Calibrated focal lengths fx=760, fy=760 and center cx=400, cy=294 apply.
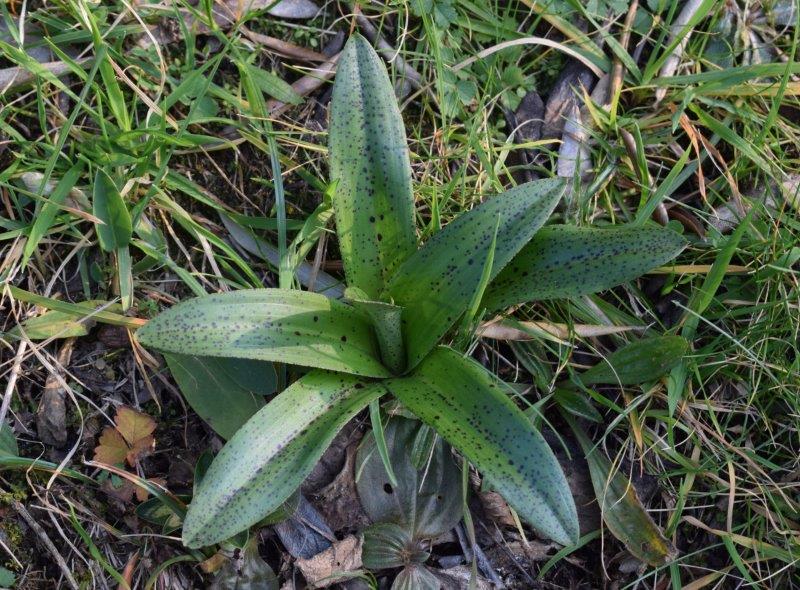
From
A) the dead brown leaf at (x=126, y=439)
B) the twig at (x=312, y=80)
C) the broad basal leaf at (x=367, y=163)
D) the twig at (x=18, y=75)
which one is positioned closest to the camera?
the broad basal leaf at (x=367, y=163)

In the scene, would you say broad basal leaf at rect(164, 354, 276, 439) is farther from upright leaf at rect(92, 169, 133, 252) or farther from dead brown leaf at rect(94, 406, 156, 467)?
upright leaf at rect(92, 169, 133, 252)

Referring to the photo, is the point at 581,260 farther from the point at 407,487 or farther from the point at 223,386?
the point at 223,386

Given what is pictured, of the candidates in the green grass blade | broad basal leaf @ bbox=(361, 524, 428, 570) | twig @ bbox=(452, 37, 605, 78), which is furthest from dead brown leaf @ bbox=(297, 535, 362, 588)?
twig @ bbox=(452, 37, 605, 78)

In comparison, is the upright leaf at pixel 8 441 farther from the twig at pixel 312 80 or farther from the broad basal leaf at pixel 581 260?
the broad basal leaf at pixel 581 260

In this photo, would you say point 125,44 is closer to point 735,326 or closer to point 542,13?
point 542,13

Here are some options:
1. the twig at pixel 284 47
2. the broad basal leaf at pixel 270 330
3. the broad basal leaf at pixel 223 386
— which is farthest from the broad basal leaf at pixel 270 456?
the twig at pixel 284 47

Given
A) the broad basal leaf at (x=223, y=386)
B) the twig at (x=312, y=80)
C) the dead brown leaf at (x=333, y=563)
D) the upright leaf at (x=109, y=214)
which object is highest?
the twig at (x=312, y=80)

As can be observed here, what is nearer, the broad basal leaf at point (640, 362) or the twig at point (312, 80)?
the broad basal leaf at point (640, 362)
